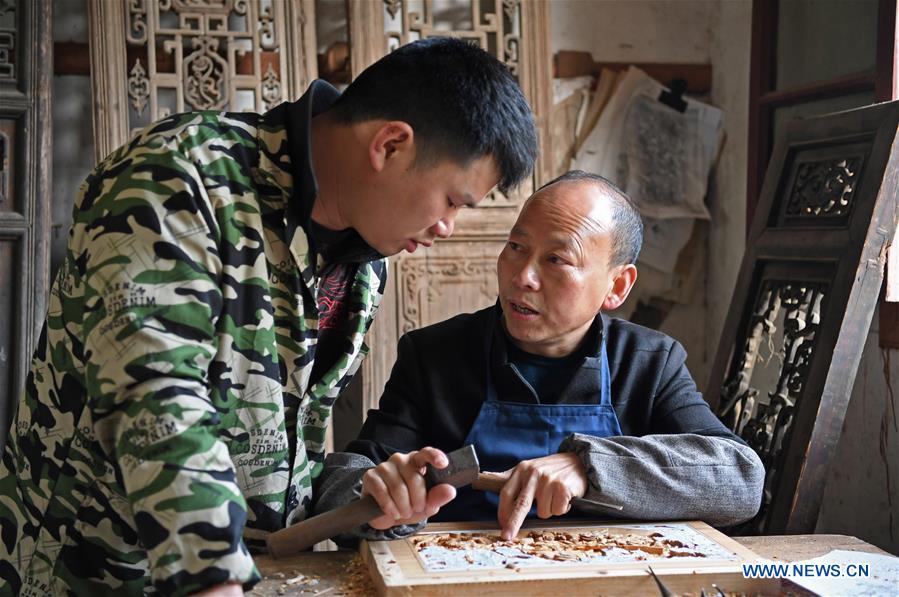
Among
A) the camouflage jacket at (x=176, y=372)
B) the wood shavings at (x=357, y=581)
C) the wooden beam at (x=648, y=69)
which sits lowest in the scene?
the wood shavings at (x=357, y=581)

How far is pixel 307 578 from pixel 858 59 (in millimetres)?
2531

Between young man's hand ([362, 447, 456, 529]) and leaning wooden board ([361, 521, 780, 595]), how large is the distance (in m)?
0.07

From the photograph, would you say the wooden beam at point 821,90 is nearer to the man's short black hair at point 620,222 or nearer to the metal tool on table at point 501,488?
the man's short black hair at point 620,222

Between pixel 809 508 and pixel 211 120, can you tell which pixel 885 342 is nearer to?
pixel 809 508

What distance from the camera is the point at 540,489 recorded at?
6.29 ft

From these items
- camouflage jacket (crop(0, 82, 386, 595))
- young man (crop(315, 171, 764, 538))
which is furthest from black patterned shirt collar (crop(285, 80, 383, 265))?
young man (crop(315, 171, 764, 538))

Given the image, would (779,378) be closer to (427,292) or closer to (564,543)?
(564,543)

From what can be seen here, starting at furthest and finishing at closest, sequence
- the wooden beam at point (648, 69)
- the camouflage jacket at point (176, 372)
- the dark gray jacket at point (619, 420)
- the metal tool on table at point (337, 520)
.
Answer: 1. the wooden beam at point (648, 69)
2. the dark gray jacket at point (619, 420)
3. the metal tool on table at point (337, 520)
4. the camouflage jacket at point (176, 372)

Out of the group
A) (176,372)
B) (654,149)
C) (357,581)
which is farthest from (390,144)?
(654,149)

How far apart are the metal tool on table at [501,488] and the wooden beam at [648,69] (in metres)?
2.27

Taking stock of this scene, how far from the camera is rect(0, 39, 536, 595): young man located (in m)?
1.29

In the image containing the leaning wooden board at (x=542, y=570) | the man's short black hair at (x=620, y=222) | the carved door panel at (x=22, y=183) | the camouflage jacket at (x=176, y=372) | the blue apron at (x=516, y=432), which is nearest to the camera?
the camouflage jacket at (x=176, y=372)

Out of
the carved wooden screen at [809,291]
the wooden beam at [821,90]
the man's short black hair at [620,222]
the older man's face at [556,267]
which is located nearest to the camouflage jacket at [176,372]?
the older man's face at [556,267]

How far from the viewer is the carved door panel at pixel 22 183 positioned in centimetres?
309
